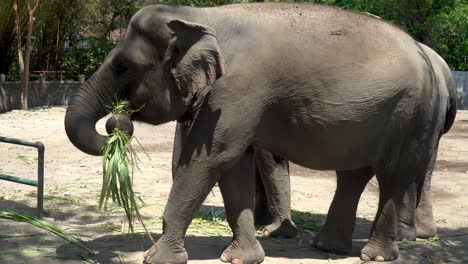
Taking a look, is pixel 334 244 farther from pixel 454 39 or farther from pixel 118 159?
pixel 454 39

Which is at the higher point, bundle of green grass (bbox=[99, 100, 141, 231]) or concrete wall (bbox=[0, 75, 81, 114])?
bundle of green grass (bbox=[99, 100, 141, 231])

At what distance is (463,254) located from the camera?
19.7 feet

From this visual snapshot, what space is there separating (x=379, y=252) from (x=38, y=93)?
18.8m

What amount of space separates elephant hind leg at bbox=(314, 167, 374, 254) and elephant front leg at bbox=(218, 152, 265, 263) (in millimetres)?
807

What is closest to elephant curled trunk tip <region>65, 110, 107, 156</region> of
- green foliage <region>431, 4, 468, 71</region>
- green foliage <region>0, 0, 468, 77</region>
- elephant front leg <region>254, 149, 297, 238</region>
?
elephant front leg <region>254, 149, 297, 238</region>

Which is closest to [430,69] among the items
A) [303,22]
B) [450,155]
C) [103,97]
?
[303,22]

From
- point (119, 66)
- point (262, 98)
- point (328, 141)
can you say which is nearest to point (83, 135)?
point (119, 66)

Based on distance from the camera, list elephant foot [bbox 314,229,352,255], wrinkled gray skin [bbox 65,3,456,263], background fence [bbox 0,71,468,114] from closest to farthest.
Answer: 1. wrinkled gray skin [bbox 65,3,456,263]
2. elephant foot [bbox 314,229,352,255]
3. background fence [bbox 0,71,468,114]

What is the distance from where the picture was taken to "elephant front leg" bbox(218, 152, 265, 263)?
5.18 m

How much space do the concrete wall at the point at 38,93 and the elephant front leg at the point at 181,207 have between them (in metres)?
15.7

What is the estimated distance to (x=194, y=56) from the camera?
4766 mm

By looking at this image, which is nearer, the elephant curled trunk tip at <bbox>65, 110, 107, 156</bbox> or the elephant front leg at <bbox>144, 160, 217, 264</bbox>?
the elephant curled trunk tip at <bbox>65, 110, 107, 156</bbox>

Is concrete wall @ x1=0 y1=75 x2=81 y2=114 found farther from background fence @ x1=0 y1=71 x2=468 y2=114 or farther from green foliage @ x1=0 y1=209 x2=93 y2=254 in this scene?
green foliage @ x1=0 y1=209 x2=93 y2=254

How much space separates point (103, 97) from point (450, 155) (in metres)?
10.0
